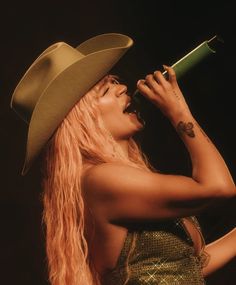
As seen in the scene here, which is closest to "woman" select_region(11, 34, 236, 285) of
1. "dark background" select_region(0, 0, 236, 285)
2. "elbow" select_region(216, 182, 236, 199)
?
"elbow" select_region(216, 182, 236, 199)

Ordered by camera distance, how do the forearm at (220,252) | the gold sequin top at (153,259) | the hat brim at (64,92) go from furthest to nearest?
the forearm at (220,252), the hat brim at (64,92), the gold sequin top at (153,259)

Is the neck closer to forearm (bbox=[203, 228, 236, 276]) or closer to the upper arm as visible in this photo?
the upper arm

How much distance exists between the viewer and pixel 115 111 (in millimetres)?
1475

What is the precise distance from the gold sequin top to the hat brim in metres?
0.39

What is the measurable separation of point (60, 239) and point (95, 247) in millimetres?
115

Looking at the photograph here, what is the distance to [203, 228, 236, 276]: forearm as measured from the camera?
1583mm

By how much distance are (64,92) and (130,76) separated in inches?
34.7

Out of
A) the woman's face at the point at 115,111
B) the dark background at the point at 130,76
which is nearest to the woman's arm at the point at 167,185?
the woman's face at the point at 115,111

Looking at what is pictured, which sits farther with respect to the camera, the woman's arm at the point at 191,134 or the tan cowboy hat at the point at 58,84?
the tan cowboy hat at the point at 58,84

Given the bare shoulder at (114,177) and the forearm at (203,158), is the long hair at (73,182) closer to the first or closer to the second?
the bare shoulder at (114,177)

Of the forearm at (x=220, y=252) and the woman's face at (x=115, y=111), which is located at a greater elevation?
the woman's face at (x=115, y=111)

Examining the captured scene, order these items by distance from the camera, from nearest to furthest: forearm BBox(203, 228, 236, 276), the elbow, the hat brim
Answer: the elbow
the hat brim
forearm BBox(203, 228, 236, 276)

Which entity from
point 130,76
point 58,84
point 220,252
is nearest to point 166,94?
point 58,84

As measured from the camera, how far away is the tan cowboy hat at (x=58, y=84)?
1.42 metres
